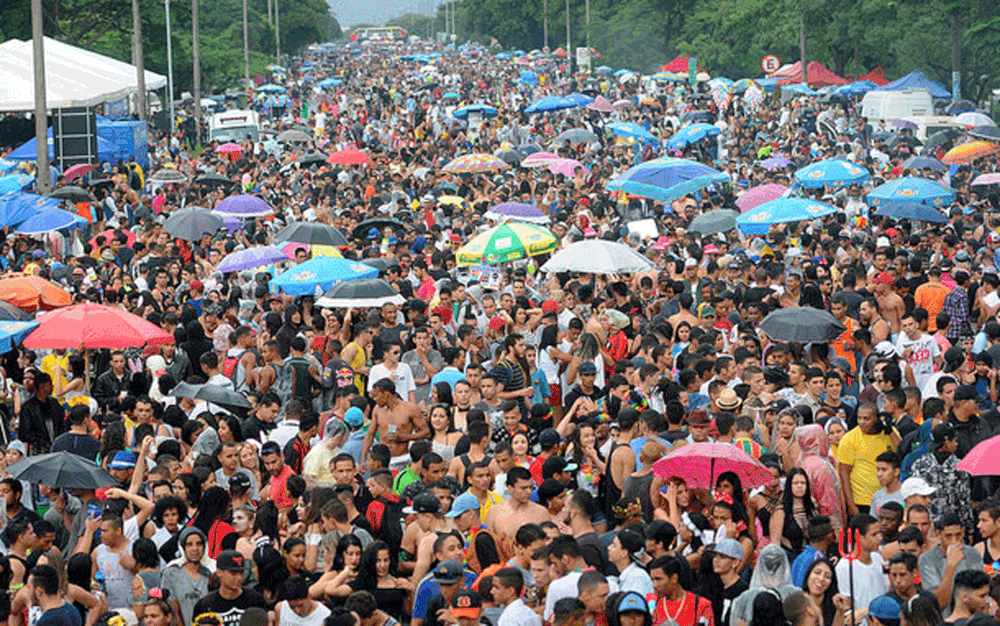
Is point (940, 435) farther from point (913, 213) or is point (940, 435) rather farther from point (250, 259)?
point (913, 213)

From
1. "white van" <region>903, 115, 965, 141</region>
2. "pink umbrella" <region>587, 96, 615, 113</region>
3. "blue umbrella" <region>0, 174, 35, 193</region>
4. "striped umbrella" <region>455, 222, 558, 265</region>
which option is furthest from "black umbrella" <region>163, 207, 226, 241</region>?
"pink umbrella" <region>587, 96, 615, 113</region>

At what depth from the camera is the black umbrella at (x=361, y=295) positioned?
1424 cm

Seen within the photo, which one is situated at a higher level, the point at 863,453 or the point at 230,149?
the point at 230,149

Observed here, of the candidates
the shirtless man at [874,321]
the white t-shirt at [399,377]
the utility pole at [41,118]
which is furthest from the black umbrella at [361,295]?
the utility pole at [41,118]

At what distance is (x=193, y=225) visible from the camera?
20.0 meters

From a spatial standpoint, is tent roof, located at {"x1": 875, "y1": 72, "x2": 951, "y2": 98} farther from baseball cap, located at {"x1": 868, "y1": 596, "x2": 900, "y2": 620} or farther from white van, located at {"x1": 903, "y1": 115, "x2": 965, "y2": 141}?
baseball cap, located at {"x1": 868, "y1": 596, "x2": 900, "y2": 620}

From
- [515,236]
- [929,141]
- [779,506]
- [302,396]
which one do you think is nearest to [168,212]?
[515,236]

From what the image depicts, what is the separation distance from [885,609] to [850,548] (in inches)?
34.4

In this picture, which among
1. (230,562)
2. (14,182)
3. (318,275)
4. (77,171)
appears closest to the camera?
(230,562)

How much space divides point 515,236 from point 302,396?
445cm

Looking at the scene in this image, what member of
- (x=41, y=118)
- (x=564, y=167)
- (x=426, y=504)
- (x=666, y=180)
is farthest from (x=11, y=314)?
(x=564, y=167)

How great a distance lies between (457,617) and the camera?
772cm

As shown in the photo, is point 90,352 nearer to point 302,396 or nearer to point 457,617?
point 302,396

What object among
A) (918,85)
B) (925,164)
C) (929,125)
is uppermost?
(918,85)
